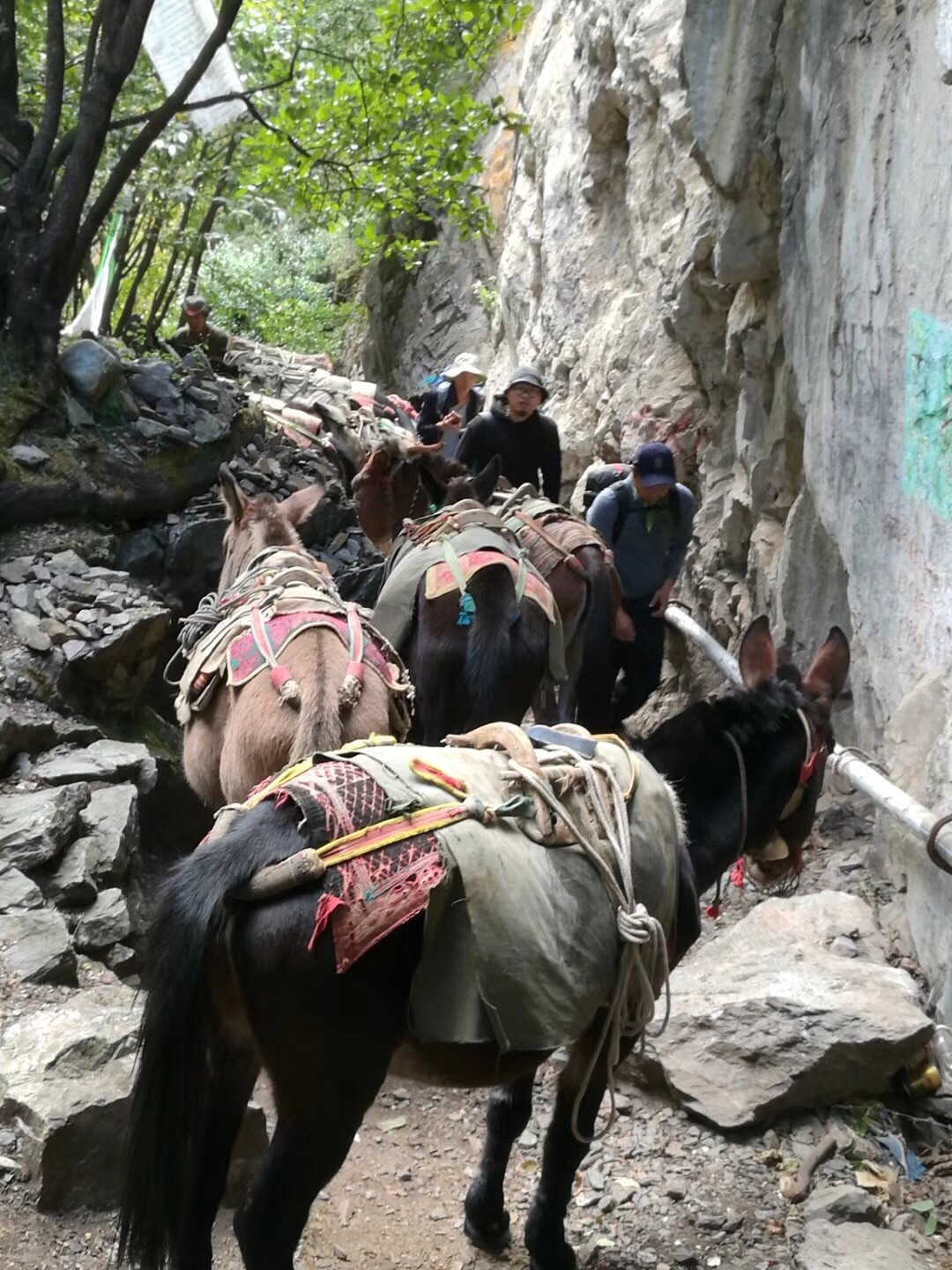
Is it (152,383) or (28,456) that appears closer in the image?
(28,456)

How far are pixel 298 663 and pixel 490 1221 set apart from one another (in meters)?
1.99

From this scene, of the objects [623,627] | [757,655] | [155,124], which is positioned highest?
[155,124]

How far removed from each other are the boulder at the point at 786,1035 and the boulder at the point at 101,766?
3091mm

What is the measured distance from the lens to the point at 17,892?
418 centimetres

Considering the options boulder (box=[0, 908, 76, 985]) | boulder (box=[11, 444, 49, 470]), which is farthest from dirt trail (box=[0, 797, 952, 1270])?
boulder (box=[11, 444, 49, 470])

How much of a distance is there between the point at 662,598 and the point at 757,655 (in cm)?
322

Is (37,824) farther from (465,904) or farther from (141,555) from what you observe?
(141,555)

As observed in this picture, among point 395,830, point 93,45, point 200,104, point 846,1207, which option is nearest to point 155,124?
point 200,104

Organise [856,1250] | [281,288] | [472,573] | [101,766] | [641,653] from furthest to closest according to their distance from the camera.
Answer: [281,288]
[641,653]
[101,766]
[472,573]
[856,1250]

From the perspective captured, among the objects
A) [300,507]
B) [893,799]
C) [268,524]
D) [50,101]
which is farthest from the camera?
[50,101]

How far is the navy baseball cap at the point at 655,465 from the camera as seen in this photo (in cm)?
615

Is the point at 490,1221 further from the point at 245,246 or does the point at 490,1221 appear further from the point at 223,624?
the point at 245,246

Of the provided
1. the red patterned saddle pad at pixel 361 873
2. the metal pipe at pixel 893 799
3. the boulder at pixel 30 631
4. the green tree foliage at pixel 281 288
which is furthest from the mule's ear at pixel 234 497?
the green tree foliage at pixel 281 288

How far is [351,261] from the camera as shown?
23.1 m
